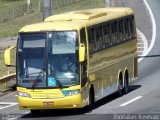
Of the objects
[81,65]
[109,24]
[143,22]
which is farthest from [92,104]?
[143,22]

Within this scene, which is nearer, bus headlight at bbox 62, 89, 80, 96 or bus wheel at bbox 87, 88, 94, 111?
bus headlight at bbox 62, 89, 80, 96

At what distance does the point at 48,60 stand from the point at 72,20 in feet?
7.16

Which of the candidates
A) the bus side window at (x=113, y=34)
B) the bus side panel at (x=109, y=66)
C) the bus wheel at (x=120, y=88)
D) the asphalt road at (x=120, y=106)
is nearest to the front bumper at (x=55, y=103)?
the asphalt road at (x=120, y=106)

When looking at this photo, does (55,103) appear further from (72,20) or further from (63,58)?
(72,20)

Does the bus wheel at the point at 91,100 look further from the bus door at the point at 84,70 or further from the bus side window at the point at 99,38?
the bus side window at the point at 99,38

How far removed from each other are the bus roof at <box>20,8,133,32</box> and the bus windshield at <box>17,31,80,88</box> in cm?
19

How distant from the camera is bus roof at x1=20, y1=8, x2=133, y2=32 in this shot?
2383 cm

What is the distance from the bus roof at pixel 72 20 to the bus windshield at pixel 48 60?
0.19m

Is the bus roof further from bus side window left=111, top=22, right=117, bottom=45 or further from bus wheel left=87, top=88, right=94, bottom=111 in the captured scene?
bus wheel left=87, top=88, right=94, bottom=111

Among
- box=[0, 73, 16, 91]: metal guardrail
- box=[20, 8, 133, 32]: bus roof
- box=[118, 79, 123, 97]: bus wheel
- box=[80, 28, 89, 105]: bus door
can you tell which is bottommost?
box=[0, 73, 16, 91]: metal guardrail

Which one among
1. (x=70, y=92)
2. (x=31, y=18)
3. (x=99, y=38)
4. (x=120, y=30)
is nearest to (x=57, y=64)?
(x=70, y=92)

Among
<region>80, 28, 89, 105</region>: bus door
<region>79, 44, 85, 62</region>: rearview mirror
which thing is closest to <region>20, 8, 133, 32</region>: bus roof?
<region>80, 28, 89, 105</region>: bus door

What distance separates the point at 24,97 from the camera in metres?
23.4

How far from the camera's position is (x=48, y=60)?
2347 centimetres
